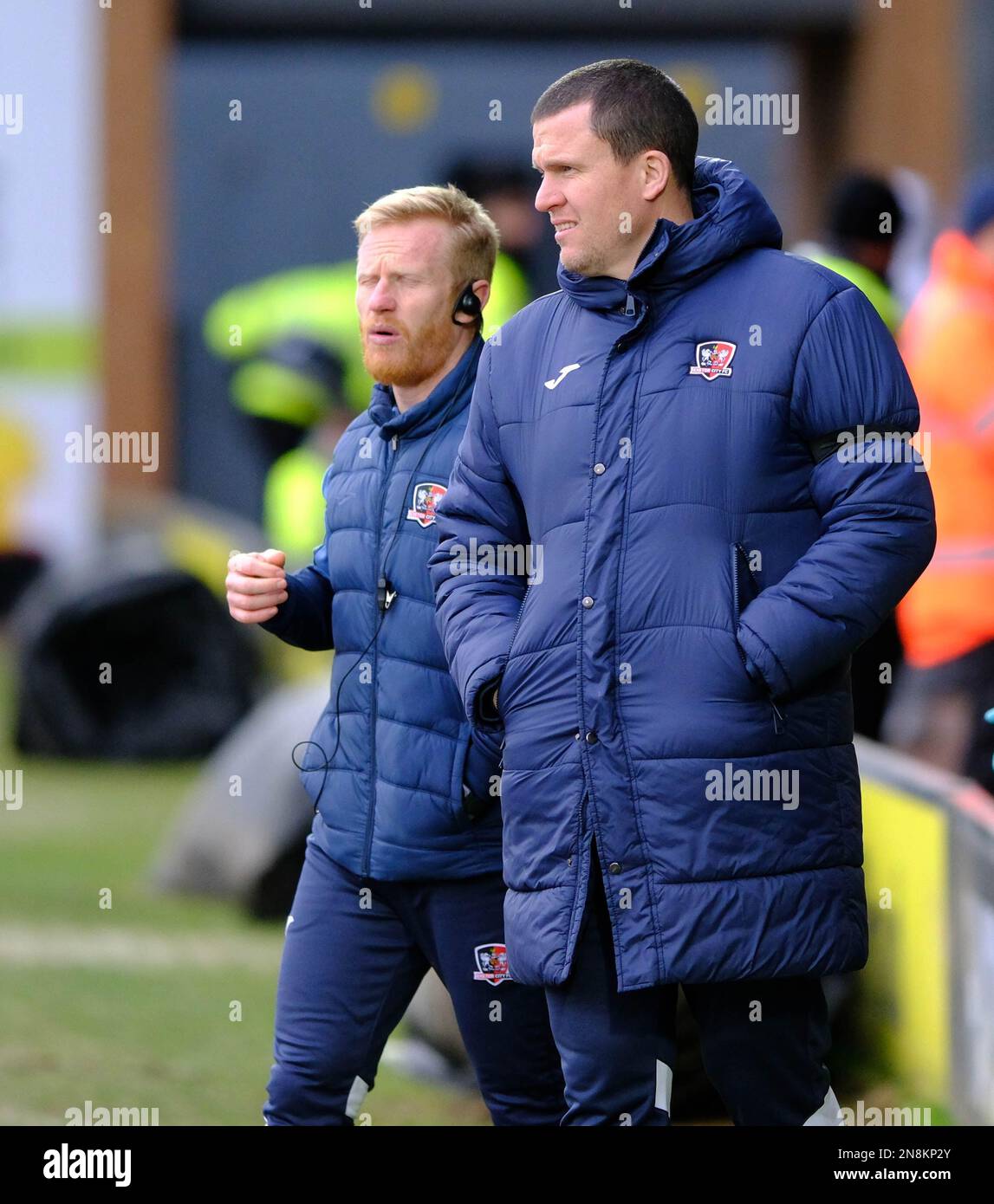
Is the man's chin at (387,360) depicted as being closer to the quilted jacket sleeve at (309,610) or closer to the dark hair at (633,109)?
the quilted jacket sleeve at (309,610)

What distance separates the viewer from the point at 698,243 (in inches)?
130

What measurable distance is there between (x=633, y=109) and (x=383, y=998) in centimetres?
151

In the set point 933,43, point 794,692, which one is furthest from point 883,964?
point 933,43

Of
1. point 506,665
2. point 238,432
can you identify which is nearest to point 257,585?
point 506,665

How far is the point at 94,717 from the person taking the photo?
37.9 ft

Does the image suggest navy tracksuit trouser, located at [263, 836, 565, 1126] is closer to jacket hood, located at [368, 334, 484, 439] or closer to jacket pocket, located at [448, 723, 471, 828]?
jacket pocket, located at [448, 723, 471, 828]

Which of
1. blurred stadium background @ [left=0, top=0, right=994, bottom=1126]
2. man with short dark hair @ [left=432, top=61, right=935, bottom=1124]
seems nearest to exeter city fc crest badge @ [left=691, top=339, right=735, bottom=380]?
man with short dark hair @ [left=432, top=61, right=935, bottom=1124]

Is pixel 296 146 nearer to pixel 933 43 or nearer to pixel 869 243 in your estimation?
pixel 933 43

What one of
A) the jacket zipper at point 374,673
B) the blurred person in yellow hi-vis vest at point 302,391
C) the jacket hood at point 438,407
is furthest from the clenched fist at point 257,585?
the blurred person in yellow hi-vis vest at point 302,391

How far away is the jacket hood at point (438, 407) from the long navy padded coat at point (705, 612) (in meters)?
0.41

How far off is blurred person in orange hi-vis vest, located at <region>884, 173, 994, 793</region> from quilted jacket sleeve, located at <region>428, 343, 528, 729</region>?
241 cm

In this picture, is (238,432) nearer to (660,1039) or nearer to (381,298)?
(381,298)

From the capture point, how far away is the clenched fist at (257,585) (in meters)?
3.66
